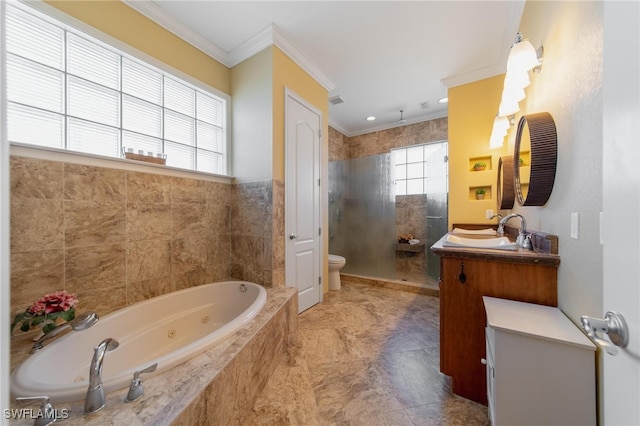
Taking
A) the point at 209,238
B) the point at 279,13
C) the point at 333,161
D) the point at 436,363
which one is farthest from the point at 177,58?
the point at 436,363

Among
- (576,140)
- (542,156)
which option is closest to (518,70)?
(542,156)

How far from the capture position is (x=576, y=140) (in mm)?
1009

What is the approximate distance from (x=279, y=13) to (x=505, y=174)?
2.43 metres

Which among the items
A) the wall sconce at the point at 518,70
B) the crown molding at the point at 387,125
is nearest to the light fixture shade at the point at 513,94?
the wall sconce at the point at 518,70

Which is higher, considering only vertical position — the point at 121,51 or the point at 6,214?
the point at 121,51

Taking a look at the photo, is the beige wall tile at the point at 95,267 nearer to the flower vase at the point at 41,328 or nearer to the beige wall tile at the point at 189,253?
the flower vase at the point at 41,328

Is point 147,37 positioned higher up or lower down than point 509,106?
higher up

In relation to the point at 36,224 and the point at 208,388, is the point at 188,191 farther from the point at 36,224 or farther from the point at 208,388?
the point at 208,388

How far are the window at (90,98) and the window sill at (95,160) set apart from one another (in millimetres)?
99

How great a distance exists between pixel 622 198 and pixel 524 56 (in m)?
1.53

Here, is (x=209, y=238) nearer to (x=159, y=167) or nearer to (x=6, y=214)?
(x=159, y=167)

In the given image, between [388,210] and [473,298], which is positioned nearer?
[473,298]

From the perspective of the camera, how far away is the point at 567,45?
A: 1100 millimetres

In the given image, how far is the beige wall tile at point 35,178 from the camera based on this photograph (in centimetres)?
125
